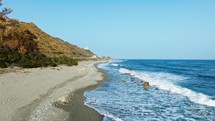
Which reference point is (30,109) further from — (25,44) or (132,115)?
(25,44)

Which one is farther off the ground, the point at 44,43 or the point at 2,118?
the point at 44,43

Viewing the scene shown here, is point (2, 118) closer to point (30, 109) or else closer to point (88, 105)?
point (30, 109)

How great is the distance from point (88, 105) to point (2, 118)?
6.12m

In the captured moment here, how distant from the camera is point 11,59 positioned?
129 feet

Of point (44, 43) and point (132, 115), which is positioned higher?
point (44, 43)

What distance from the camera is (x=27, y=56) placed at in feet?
149

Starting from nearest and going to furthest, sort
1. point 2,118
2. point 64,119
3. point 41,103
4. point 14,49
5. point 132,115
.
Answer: point 2,118 → point 64,119 → point 132,115 → point 41,103 → point 14,49

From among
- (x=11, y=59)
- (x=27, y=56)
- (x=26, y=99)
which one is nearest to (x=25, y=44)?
(x=27, y=56)

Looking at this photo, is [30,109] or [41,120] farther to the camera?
[30,109]

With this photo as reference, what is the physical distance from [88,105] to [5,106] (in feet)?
15.8

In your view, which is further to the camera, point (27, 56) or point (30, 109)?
point (27, 56)

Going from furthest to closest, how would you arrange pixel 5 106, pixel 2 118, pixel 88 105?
1. pixel 88 105
2. pixel 5 106
3. pixel 2 118

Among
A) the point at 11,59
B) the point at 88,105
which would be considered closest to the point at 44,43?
the point at 11,59

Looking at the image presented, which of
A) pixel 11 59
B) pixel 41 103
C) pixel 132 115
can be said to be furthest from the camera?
pixel 11 59
